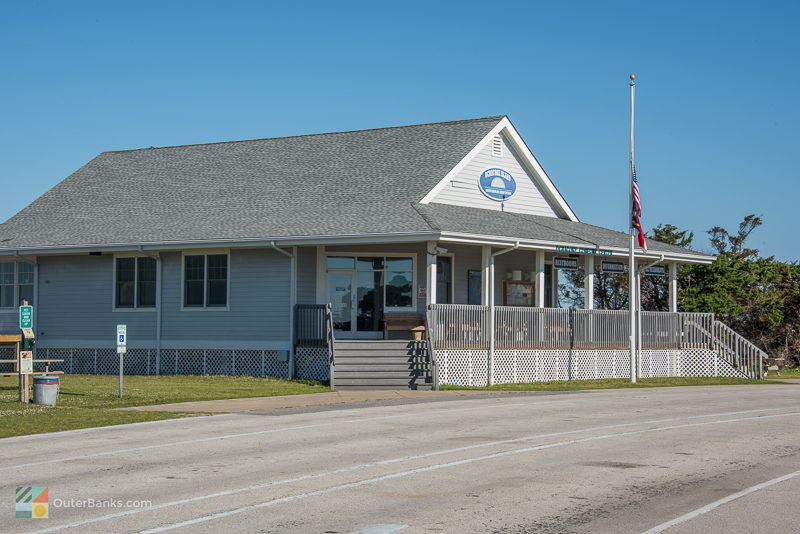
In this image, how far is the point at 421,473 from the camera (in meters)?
11.7

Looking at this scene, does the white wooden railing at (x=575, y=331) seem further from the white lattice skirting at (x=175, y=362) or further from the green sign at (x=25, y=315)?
the green sign at (x=25, y=315)

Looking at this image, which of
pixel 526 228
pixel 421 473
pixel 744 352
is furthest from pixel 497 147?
pixel 421 473

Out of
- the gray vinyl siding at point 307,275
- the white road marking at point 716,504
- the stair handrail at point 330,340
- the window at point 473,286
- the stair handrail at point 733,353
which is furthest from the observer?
the stair handrail at point 733,353

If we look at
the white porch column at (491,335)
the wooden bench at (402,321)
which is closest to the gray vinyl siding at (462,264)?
the wooden bench at (402,321)

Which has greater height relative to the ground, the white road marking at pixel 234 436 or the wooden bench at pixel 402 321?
the wooden bench at pixel 402 321

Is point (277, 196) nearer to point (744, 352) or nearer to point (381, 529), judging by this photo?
point (744, 352)

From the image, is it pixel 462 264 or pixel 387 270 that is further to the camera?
pixel 462 264

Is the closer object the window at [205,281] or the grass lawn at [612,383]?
the grass lawn at [612,383]

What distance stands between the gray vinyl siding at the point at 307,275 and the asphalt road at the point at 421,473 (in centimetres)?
1010

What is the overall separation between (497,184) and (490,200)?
629mm

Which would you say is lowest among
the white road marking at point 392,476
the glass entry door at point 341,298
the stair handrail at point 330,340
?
the white road marking at point 392,476

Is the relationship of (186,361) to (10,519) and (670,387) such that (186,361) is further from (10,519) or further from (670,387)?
(10,519)

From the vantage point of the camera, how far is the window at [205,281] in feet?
99.3

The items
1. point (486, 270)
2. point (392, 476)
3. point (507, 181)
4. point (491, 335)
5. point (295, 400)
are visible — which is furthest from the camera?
point (507, 181)
